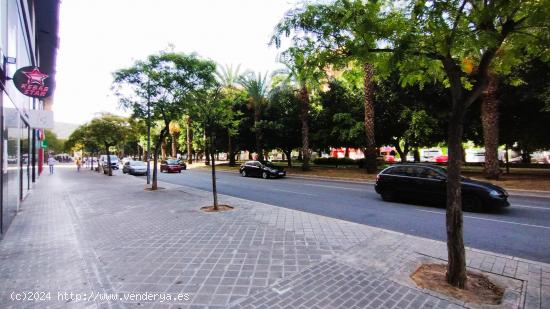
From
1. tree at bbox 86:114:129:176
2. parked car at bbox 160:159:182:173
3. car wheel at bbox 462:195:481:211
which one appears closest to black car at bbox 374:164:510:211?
car wheel at bbox 462:195:481:211

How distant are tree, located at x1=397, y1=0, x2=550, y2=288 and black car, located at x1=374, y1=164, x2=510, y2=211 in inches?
241

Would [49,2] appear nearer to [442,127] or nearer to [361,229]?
[361,229]

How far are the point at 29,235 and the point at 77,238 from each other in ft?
4.44

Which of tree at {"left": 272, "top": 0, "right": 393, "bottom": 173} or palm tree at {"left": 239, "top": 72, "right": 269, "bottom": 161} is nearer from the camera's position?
tree at {"left": 272, "top": 0, "right": 393, "bottom": 173}

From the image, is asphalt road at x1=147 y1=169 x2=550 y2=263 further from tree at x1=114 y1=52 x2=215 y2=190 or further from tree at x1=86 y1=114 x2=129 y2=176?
tree at x1=86 y1=114 x2=129 y2=176

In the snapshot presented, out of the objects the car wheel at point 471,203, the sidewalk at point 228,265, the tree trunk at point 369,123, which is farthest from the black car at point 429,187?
the tree trunk at point 369,123

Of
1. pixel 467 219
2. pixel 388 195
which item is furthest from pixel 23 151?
pixel 467 219

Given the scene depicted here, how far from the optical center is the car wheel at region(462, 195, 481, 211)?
9093 mm

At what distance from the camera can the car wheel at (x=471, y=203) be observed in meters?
9.09

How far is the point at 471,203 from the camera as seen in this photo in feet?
30.2

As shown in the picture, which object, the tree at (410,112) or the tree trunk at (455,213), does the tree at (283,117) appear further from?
the tree trunk at (455,213)

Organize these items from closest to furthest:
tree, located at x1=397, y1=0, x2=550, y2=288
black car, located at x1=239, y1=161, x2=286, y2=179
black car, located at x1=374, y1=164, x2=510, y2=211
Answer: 1. tree, located at x1=397, y1=0, x2=550, y2=288
2. black car, located at x1=374, y1=164, x2=510, y2=211
3. black car, located at x1=239, y1=161, x2=286, y2=179

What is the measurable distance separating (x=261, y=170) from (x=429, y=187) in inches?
568

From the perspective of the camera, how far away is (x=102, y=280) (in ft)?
13.8
